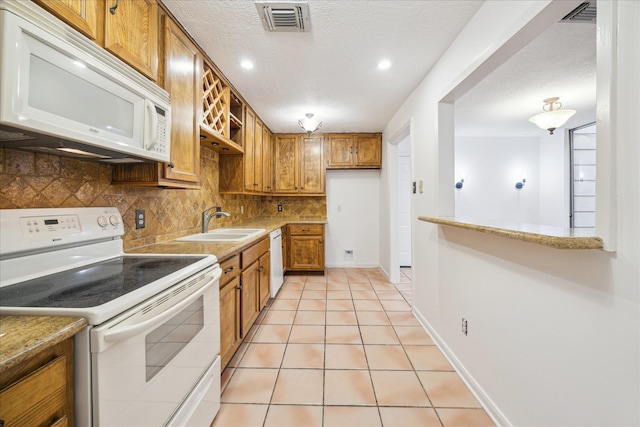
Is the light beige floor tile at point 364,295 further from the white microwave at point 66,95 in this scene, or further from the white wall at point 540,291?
the white microwave at point 66,95

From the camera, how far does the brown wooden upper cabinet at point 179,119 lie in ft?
4.83

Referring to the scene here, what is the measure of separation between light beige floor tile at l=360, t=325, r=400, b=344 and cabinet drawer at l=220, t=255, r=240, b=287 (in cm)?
124

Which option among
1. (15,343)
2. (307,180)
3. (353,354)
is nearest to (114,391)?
(15,343)

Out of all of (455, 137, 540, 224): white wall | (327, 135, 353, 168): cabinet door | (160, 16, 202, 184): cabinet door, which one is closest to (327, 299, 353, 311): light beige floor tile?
(160, 16, 202, 184): cabinet door

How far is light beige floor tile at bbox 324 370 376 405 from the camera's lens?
1.53 metres

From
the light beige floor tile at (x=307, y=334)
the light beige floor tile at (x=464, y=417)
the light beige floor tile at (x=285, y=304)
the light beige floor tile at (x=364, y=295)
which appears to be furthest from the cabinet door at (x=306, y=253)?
the light beige floor tile at (x=464, y=417)

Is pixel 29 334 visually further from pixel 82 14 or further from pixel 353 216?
pixel 353 216

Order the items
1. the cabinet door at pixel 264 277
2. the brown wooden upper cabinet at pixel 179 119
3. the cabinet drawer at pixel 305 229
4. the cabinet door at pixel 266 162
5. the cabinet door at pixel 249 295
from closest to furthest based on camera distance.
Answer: the brown wooden upper cabinet at pixel 179 119
the cabinet door at pixel 249 295
the cabinet door at pixel 264 277
the cabinet door at pixel 266 162
the cabinet drawer at pixel 305 229

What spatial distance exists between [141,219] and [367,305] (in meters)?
2.37

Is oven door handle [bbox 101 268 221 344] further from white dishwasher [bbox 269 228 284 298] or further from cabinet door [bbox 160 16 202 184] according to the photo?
white dishwasher [bbox 269 228 284 298]

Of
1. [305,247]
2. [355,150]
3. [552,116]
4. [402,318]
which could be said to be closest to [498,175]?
[552,116]

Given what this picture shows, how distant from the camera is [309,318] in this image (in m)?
2.60

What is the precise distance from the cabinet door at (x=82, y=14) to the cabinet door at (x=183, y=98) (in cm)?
42

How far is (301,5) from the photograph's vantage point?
4.91 ft
